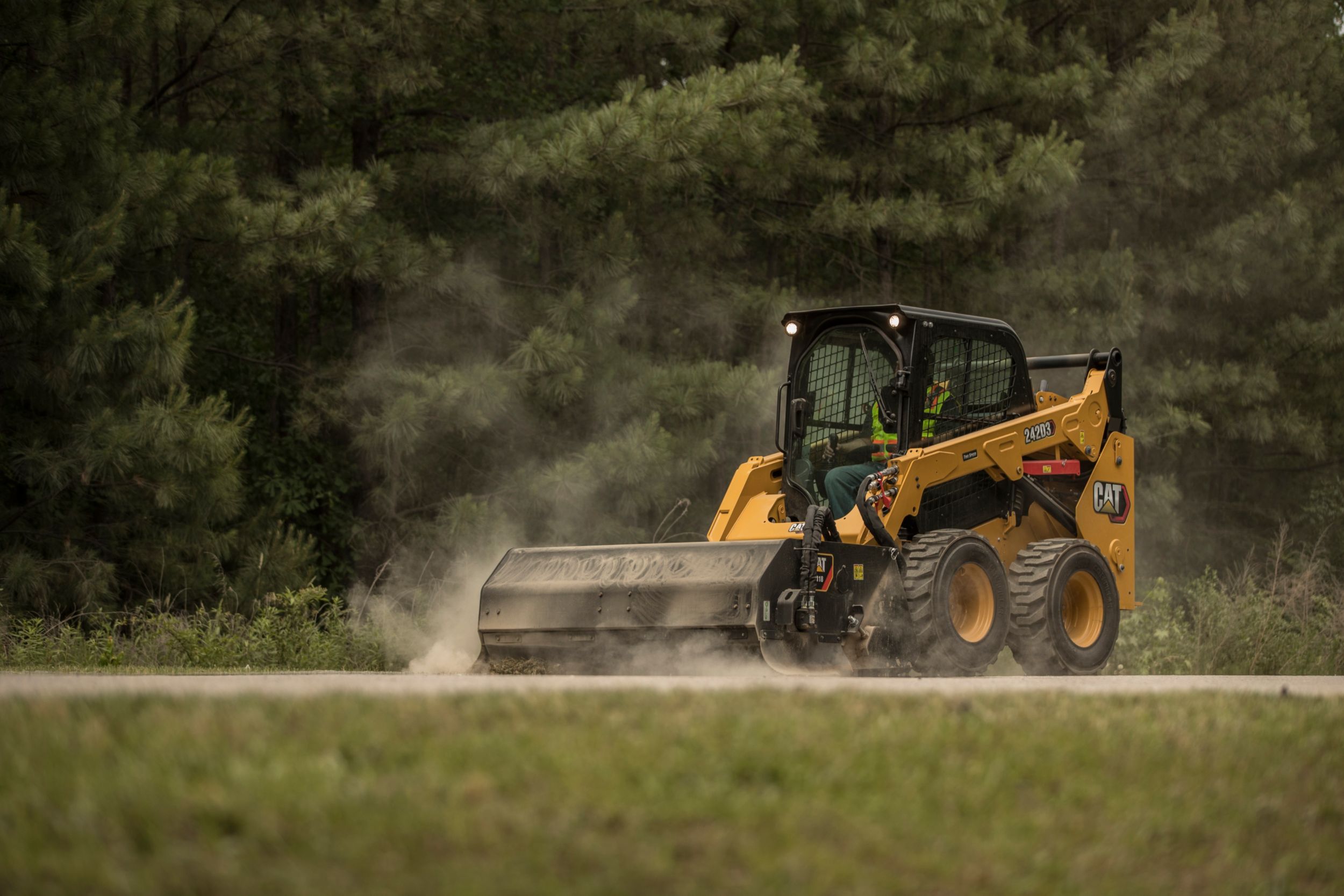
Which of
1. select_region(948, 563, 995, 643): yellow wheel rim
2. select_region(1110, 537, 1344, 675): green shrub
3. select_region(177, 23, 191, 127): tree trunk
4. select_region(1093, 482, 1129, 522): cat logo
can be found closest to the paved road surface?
select_region(948, 563, 995, 643): yellow wheel rim

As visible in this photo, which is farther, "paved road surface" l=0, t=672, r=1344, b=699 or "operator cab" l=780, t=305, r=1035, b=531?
"operator cab" l=780, t=305, r=1035, b=531

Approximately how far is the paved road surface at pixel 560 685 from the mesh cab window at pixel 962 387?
2.38 m

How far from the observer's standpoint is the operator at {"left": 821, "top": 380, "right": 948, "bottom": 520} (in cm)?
1133

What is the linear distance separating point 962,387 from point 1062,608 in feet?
6.28

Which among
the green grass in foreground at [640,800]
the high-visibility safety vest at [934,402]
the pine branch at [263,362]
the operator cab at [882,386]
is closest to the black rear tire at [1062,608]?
the operator cab at [882,386]

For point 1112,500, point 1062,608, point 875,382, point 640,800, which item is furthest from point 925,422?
point 640,800

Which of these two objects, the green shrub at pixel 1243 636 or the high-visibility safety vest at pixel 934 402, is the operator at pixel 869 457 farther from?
the green shrub at pixel 1243 636

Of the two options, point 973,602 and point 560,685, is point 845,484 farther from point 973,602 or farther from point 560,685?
point 560,685

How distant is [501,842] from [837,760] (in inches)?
53.8

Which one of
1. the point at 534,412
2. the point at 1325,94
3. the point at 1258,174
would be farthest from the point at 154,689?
the point at 1325,94

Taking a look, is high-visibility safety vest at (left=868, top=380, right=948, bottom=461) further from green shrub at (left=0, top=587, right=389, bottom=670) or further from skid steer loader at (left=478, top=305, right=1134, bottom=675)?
green shrub at (left=0, top=587, right=389, bottom=670)

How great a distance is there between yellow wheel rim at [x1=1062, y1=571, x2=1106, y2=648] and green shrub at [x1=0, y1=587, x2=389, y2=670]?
581 cm

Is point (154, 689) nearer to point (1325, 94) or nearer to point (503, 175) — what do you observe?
point (503, 175)

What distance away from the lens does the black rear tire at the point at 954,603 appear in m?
10.5
